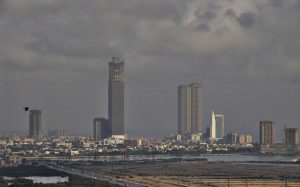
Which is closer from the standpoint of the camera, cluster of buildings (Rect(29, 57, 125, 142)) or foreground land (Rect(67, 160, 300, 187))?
foreground land (Rect(67, 160, 300, 187))

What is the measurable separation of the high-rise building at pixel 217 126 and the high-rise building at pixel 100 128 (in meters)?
14.0

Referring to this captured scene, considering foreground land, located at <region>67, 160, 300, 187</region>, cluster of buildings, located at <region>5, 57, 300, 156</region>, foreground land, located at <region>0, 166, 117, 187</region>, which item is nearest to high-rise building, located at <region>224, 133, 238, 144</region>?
cluster of buildings, located at <region>5, 57, 300, 156</region>

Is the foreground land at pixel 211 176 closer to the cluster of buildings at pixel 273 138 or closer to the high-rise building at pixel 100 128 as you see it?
the cluster of buildings at pixel 273 138

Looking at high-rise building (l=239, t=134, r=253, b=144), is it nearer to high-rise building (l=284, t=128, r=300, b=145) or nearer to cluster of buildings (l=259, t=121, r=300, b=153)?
cluster of buildings (l=259, t=121, r=300, b=153)

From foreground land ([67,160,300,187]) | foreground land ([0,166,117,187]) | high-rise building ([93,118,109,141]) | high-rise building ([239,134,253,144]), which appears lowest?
foreground land ([67,160,300,187])

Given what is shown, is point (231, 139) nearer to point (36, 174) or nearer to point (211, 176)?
Answer: point (211, 176)

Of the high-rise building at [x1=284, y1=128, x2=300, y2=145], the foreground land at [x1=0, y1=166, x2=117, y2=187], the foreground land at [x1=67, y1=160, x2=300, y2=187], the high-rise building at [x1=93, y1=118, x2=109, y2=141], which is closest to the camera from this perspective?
the foreground land at [x1=0, y1=166, x2=117, y2=187]

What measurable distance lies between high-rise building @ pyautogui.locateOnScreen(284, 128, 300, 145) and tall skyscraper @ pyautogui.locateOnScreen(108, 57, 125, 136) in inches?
822

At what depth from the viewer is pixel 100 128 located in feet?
340

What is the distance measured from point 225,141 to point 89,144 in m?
21.1

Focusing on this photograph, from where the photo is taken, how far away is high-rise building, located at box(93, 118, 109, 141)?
102438mm

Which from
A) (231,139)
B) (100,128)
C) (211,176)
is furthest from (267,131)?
(211,176)

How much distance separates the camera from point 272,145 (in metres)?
84.6

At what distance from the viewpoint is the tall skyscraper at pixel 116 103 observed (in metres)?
101
